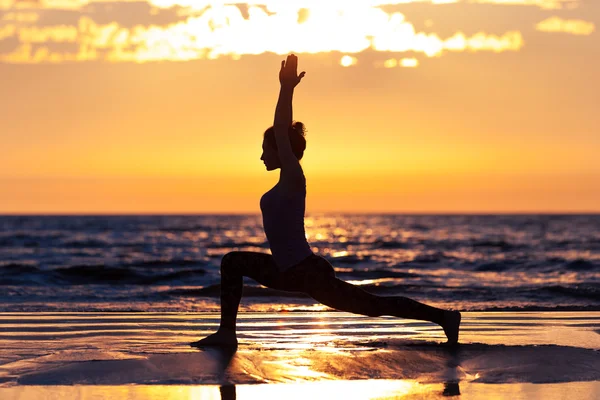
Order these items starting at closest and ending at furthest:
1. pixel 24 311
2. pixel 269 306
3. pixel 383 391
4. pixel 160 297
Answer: pixel 383 391 → pixel 24 311 → pixel 269 306 → pixel 160 297

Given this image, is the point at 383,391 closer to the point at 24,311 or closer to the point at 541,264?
the point at 24,311

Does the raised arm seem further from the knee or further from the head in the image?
the knee

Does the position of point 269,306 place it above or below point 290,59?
below

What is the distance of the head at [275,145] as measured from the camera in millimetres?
6676

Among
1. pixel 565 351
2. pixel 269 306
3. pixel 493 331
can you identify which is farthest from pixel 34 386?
pixel 269 306

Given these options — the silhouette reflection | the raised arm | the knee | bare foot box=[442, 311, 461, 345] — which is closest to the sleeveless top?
the raised arm

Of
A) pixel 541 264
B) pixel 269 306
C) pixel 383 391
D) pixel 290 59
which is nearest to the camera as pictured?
pixel 383 391

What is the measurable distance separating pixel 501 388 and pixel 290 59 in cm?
287

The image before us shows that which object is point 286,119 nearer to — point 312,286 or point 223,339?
point 312,286

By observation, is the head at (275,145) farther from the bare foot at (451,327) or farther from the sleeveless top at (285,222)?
the bare foot at (451,327)

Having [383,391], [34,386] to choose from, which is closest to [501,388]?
[383,391]

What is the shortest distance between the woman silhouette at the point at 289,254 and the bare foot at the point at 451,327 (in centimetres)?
23

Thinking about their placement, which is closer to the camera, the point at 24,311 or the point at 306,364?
the point at 306,364

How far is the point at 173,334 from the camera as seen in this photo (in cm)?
840
